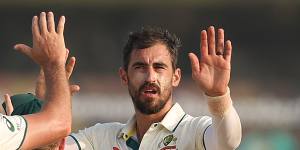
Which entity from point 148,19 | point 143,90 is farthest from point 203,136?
point 148,19

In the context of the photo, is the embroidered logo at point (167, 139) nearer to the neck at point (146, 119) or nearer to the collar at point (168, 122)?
the collar at point (168, 122)

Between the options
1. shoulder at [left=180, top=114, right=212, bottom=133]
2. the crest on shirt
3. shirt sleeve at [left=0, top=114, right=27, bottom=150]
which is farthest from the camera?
the crest on shirt

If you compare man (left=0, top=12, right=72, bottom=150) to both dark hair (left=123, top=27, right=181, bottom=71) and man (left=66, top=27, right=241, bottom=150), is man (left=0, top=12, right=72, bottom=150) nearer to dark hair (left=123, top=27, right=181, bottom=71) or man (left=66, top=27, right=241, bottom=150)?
man (left=66, top=27, right=241, bottom=150)

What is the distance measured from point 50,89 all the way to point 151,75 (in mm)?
1158

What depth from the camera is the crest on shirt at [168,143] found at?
448cm

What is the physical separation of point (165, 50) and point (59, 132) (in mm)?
1395

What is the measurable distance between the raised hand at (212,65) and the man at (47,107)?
2.87ft

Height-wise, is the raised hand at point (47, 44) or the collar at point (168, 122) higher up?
the raised hand at point (47, 44)

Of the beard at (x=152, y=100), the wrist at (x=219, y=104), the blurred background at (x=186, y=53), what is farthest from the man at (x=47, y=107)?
the blurred background at (x=186, y=53)

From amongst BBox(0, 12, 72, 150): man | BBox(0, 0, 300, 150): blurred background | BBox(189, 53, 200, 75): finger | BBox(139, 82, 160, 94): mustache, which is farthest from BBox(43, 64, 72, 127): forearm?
BBox(0, 0, 300, 150): blurred background

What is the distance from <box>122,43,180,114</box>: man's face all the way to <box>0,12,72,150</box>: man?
1073 mm

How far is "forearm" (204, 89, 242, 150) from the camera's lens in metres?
4.15

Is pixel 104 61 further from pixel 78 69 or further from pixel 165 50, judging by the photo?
pixel 165 50

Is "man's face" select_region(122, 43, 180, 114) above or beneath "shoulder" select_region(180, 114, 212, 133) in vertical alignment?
above
